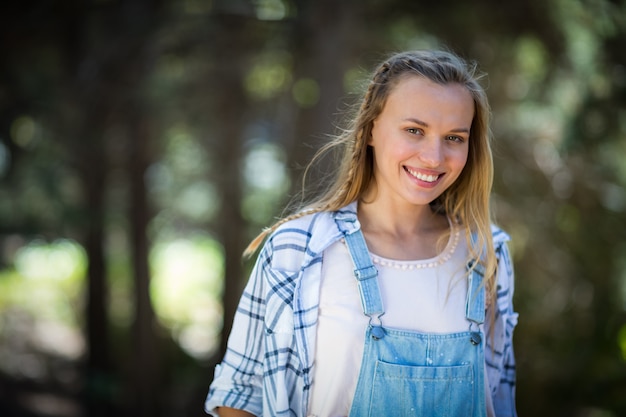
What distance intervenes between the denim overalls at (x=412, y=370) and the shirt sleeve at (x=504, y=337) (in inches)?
7.0

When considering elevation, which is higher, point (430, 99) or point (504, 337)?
point (430, 99)

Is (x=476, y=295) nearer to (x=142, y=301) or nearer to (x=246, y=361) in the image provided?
(x=246, y=361)

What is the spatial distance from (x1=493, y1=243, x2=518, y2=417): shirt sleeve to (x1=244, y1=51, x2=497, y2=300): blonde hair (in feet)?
0.24

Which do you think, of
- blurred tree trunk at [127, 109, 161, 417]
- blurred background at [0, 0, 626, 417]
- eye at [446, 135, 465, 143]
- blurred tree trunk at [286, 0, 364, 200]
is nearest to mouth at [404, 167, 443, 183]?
eye at [446, 135, 465, 143]

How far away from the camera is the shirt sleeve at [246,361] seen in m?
2.00

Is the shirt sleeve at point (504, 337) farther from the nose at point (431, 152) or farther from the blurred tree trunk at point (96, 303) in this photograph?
the blurred tree trunk at point (96, 303)


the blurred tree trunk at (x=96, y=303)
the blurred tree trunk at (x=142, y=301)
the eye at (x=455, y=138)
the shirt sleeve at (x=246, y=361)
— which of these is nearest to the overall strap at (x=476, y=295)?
the eye at (x=455, y=138)

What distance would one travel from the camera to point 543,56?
627 cm

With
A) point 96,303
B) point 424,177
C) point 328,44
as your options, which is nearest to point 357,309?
point 424,177

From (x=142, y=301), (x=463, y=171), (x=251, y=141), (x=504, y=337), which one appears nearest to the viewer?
(x=504, y=337)

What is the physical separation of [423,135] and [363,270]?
0.49 meters

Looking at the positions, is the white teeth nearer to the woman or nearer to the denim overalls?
the woman

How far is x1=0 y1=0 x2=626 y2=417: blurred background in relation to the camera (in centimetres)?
527

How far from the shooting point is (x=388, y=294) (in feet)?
6.59
